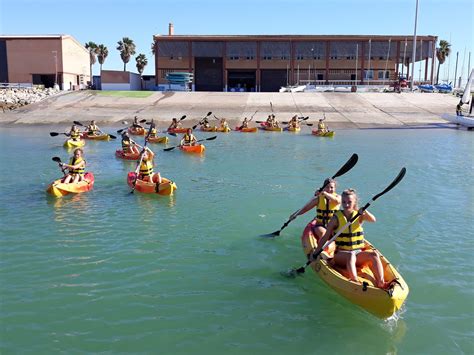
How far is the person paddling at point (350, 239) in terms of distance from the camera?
22.6 ft

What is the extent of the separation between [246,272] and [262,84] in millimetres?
54509

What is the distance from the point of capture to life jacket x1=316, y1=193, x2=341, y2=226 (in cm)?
836

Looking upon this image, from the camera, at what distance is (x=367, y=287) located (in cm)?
632

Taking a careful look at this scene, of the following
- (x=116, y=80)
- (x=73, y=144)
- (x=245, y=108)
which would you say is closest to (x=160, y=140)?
(x=73, y=144)

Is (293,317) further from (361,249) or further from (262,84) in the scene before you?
(262,84)

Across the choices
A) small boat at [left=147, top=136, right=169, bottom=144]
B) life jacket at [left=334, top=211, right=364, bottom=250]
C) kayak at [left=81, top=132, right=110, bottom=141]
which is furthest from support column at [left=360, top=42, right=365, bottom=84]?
life jacket at [left=334, top=211, right=364, bottom=250]

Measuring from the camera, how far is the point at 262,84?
61.0m

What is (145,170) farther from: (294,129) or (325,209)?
(294,129)

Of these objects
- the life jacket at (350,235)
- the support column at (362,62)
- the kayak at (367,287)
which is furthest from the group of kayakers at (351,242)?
the support column at (362,62)

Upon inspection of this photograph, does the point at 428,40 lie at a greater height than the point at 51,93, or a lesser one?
greater

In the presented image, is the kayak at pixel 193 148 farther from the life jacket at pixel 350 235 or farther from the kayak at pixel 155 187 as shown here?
the life jacket at pixel 350 235

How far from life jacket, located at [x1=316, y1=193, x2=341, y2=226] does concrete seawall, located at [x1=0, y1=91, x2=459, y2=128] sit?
1108 inches

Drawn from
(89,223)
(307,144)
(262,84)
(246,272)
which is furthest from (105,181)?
(262,84)

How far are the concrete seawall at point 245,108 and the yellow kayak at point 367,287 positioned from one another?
1166 inches
